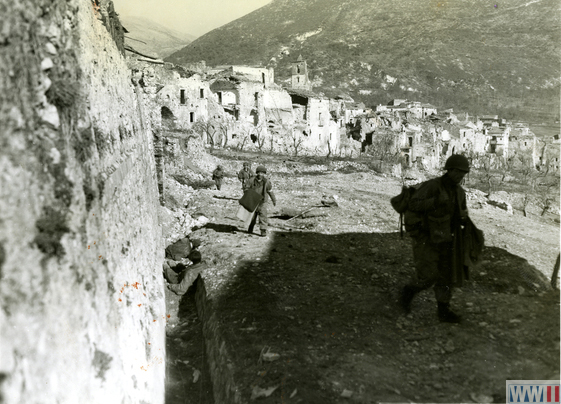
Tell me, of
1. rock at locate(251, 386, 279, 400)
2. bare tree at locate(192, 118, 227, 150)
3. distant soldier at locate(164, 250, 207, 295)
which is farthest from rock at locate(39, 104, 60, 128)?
bare tree at locate(192, 118, 227, 150)

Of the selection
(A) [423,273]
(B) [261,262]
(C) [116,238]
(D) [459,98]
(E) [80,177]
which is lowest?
(B) [261,262]

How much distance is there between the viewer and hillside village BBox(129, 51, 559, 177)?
30.2 m

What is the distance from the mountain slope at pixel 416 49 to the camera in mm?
62125

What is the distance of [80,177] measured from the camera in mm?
2293

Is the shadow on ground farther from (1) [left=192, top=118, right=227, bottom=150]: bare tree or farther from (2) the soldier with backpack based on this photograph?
(1) [left=192, top=118, right=227, bottom=150]: bare tree

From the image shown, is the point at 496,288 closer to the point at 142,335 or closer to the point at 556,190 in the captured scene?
the point at 142,335

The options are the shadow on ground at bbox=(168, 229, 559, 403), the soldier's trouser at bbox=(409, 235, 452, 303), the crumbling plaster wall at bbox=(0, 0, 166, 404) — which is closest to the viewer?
the crumbling plaster wall at bbox=(0, 0, 166, 404)

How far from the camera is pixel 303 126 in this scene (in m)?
38.4

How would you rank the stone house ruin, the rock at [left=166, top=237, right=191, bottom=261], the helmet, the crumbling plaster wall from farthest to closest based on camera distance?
the stone house ruin → the rock at [left=166, top=237, right=191, bottom=261] → the helmet → the crumbling plaster wall

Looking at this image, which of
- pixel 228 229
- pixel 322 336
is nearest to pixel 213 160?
pixel 228 229

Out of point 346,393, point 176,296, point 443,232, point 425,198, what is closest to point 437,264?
point 443,232

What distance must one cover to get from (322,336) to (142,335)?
5.59 feet

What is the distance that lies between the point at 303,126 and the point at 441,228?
35503 mm

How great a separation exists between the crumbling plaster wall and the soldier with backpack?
8.99 ft
